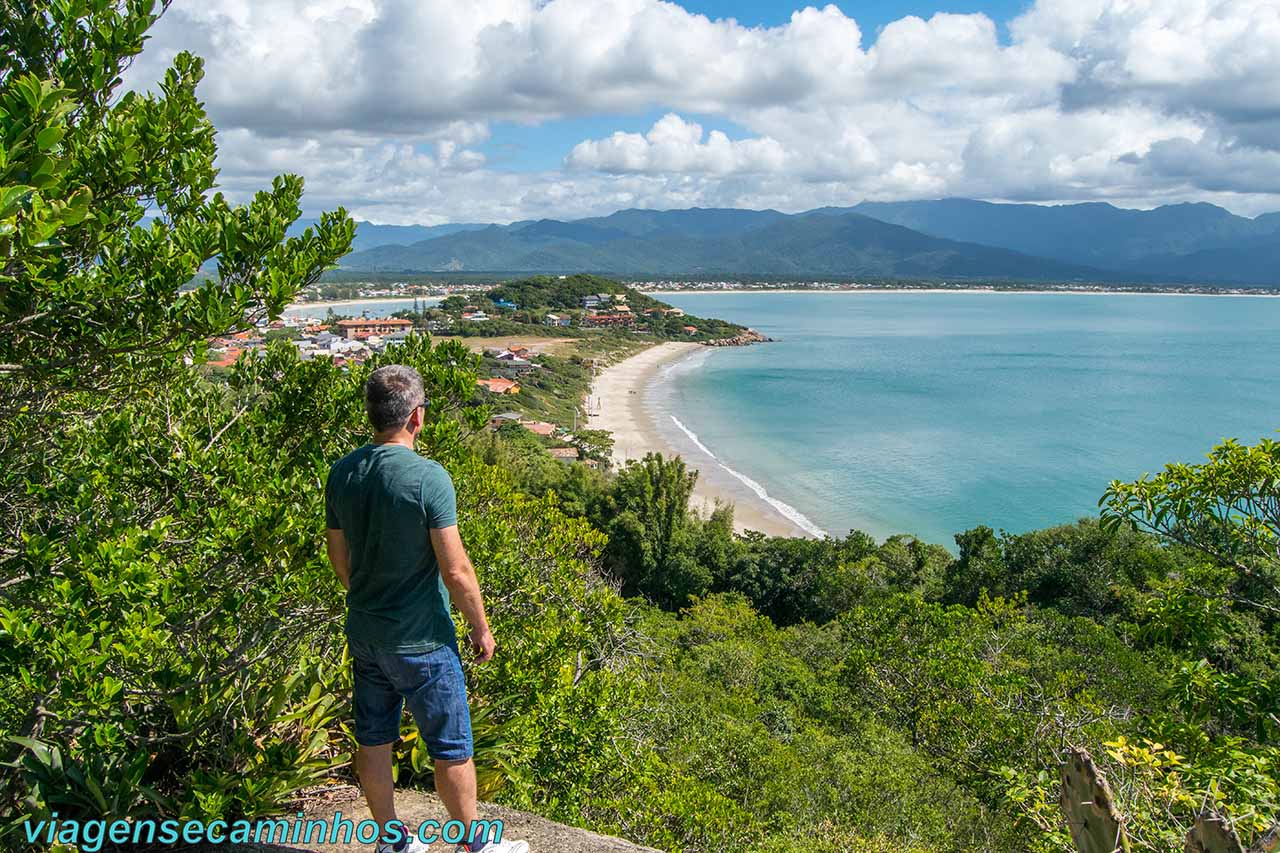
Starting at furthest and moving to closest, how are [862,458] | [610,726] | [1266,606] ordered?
[862,458]
[610,726]
[1266,606]

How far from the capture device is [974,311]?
167125mm

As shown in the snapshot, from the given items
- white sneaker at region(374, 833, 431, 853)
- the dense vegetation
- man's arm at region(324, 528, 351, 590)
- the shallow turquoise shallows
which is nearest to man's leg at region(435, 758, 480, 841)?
white sneaker at region(374, 833, 431, 853)

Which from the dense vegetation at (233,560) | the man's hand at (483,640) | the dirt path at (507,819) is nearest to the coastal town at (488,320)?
the dense vegetation at (233,560)

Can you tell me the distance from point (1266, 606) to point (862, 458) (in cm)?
4152

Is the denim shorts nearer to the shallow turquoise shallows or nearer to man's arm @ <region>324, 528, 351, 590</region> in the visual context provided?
man's arm @ <region>324, 528, 351, 590</region>

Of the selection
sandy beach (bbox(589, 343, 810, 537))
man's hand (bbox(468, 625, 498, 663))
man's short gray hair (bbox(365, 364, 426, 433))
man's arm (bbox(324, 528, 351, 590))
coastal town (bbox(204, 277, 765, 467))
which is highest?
man's short gray hair (bbox(365, 364, 426, 433))

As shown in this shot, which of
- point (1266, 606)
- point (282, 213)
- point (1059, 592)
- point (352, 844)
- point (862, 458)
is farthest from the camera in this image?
point (862, 458)

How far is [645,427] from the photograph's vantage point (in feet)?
174

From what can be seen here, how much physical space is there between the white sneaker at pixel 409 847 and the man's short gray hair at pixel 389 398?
1.67 meters

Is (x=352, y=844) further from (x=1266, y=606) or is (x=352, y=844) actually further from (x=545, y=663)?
(x=1266, y=606)

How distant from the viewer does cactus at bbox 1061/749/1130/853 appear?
2.88 metres

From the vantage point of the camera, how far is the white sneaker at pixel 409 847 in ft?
10.8

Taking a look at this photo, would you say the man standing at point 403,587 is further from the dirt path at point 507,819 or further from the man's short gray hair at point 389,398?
the dirt path at point 507,819

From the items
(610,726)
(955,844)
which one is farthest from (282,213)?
(955,844)
